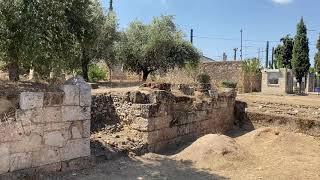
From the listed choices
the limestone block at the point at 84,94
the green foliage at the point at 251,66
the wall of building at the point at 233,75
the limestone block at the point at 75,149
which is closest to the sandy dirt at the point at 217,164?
the limestone block at the point at 75,149

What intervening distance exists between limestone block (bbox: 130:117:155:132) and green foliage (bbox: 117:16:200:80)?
14.9 m

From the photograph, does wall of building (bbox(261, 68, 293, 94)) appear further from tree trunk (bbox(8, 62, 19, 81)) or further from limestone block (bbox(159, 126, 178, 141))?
tree trunk (bbox(8, 62, 19, 81))

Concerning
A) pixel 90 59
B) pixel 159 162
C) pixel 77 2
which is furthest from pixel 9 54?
pixel 90 59

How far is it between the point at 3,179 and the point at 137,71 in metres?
20.0

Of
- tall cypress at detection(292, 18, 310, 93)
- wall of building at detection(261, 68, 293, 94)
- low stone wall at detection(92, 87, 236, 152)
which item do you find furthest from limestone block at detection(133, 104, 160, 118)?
tall cypress at detection(292, 18, 310, 93)

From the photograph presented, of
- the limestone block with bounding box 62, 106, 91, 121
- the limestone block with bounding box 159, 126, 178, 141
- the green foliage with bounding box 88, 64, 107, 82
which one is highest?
the green foliage with bounding box 88, 64, 107, 82

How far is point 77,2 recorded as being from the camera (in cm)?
1316

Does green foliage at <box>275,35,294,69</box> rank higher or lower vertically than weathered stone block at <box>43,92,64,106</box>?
higher

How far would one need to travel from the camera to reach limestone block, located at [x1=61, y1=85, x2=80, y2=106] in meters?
7.88

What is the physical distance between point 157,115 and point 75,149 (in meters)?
2.90

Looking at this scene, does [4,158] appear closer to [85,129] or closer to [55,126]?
[55,126]

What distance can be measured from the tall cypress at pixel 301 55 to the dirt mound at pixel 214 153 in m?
27.8

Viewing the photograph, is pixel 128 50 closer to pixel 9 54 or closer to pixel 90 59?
pixel 90 59

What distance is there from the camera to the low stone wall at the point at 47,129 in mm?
7023
